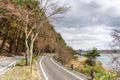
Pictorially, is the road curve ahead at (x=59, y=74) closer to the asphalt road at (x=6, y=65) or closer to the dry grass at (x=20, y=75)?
the dry grass at (x=20, y=75)

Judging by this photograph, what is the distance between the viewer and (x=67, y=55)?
63656 mm

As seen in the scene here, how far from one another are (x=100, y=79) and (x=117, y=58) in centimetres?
1443

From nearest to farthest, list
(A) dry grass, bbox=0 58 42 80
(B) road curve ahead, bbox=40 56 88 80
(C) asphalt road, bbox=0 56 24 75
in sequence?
(A) dry grass, bbox=0 58 42 80 < (B) road curve ahead, bbox=40 56 88 80 < (C) asphalt road, bbox=0 56 24 75

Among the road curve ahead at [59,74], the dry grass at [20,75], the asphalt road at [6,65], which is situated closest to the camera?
the dry grass at [20,75]

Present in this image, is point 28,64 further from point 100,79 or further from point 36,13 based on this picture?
point 100,79

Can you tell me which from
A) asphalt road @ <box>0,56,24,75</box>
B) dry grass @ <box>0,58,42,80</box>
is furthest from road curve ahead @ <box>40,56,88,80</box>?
asphalt road @ <box>0,56,24,75</box>

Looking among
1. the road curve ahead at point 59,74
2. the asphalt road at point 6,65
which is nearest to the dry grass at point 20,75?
the road curve ahead at point 59,74

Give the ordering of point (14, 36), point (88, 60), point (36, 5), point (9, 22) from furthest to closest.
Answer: point (14, 36) < point (9, 22) < point (88, 60) < point (36, 5)

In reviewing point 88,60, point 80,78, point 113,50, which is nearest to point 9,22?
point 88,60

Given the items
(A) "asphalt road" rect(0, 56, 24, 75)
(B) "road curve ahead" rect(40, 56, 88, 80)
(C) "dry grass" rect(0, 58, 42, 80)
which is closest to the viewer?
(C) "dry grass" rect(0, 58, 42, 80)

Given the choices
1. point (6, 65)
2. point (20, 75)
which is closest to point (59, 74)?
point (20, 75)

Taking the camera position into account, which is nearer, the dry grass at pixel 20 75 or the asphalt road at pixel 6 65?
the dry grass at pixel 20 75

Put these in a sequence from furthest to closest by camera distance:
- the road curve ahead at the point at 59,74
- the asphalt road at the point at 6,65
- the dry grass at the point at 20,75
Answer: the asphalt road at the point at 6,65 → the road curve ahead at the point at 59,74 → the dry grass at the point at 20,75

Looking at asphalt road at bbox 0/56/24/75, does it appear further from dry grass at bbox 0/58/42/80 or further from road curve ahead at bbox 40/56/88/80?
road curve ahead at bbox 40/56/88/80
